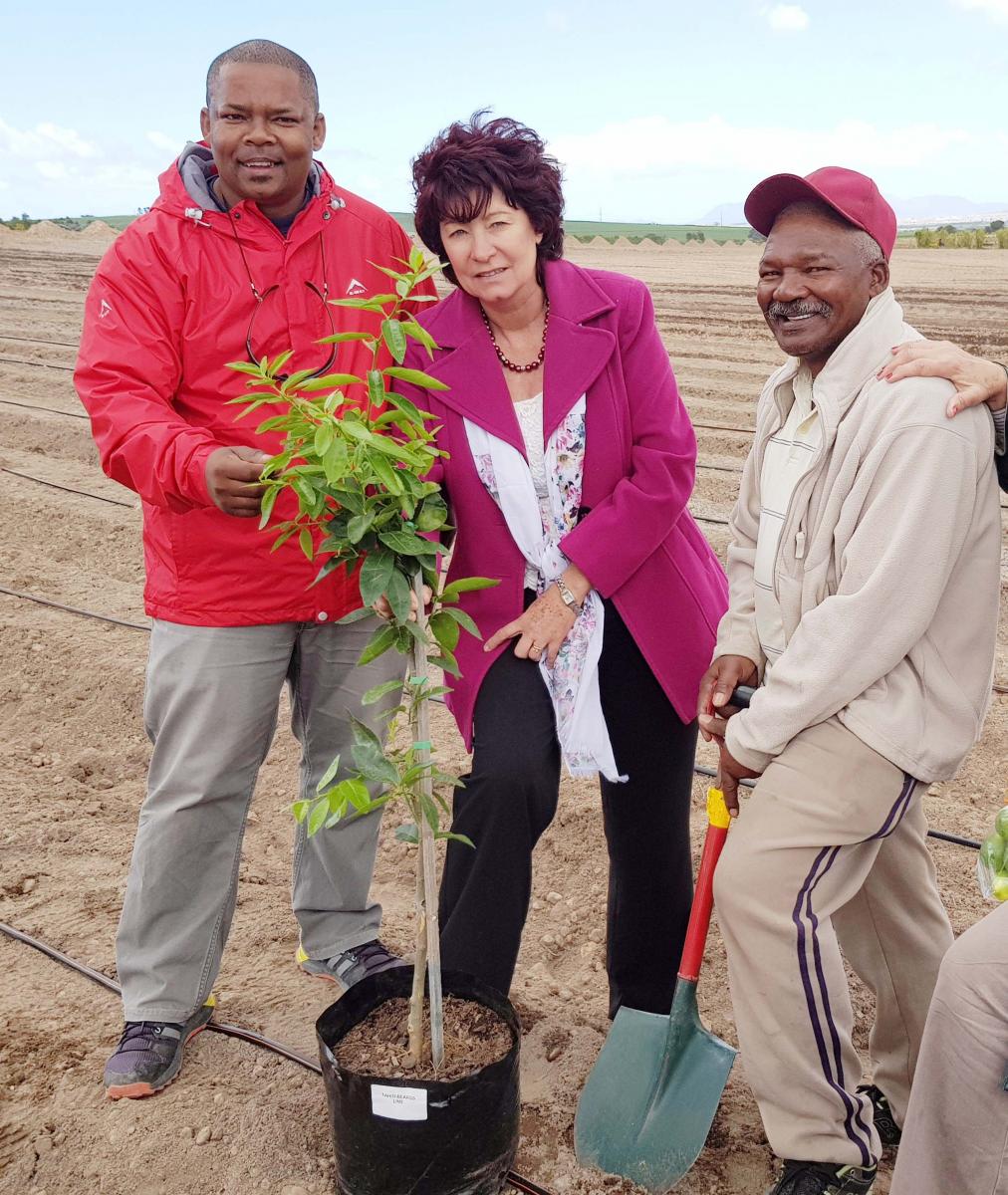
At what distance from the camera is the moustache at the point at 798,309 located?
204cm

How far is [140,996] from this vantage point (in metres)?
2.62

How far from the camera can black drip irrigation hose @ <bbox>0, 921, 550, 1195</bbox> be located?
2.32m

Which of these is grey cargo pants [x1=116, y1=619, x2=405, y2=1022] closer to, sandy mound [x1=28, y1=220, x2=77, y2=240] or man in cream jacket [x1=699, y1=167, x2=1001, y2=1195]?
man in cream jacket [x1=699, y1=167, x2=1001, y2=1195]

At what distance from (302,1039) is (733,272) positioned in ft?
70.6

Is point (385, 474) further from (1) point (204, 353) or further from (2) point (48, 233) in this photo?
(2) point (48, 233)

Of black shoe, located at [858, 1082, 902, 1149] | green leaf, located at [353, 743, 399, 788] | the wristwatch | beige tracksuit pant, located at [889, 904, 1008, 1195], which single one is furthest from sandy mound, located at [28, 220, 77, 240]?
beige tracksuit pant, located at [889, 904, 1008, 1195]

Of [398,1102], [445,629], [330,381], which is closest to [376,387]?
[330,381]

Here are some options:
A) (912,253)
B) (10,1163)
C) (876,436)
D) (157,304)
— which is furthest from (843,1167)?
(912,253)

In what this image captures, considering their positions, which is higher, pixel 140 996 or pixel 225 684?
pixel 225 684

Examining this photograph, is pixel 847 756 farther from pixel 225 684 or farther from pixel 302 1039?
pixel 302 1039

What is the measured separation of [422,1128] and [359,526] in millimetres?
1050

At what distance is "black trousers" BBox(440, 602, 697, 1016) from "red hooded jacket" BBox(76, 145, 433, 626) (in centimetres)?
51

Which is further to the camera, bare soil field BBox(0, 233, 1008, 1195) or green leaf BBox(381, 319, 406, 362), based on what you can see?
bare soil field BBox(0, 233, 1008, 1195)

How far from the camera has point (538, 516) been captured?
7.68ft
